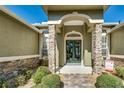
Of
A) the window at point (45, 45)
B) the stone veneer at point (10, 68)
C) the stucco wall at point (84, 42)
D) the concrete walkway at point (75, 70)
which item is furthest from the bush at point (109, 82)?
the window at point (45, 45)

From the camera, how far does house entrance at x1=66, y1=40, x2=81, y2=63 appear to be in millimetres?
15508

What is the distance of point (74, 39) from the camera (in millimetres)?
14836

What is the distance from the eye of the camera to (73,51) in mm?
16000

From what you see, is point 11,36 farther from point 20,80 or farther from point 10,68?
point 20,80

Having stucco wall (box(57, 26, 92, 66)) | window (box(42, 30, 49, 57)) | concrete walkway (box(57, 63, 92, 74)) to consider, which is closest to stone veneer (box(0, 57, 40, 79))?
concrete walkway (box(57, 63, 92, 74))

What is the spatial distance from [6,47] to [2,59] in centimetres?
82

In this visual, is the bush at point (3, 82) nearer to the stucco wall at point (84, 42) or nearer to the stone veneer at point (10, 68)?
the stone veneer at point (10, 68)

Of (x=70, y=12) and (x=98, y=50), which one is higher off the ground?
(x=70, y=12)

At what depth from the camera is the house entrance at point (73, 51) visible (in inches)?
611

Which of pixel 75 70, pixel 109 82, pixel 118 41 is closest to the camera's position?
pixel 109 82

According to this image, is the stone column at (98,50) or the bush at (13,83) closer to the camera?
the bush at (13,83)

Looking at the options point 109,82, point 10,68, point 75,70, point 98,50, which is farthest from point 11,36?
point 75,70

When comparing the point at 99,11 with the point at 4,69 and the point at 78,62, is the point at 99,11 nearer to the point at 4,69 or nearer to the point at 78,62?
the point at 4,69
